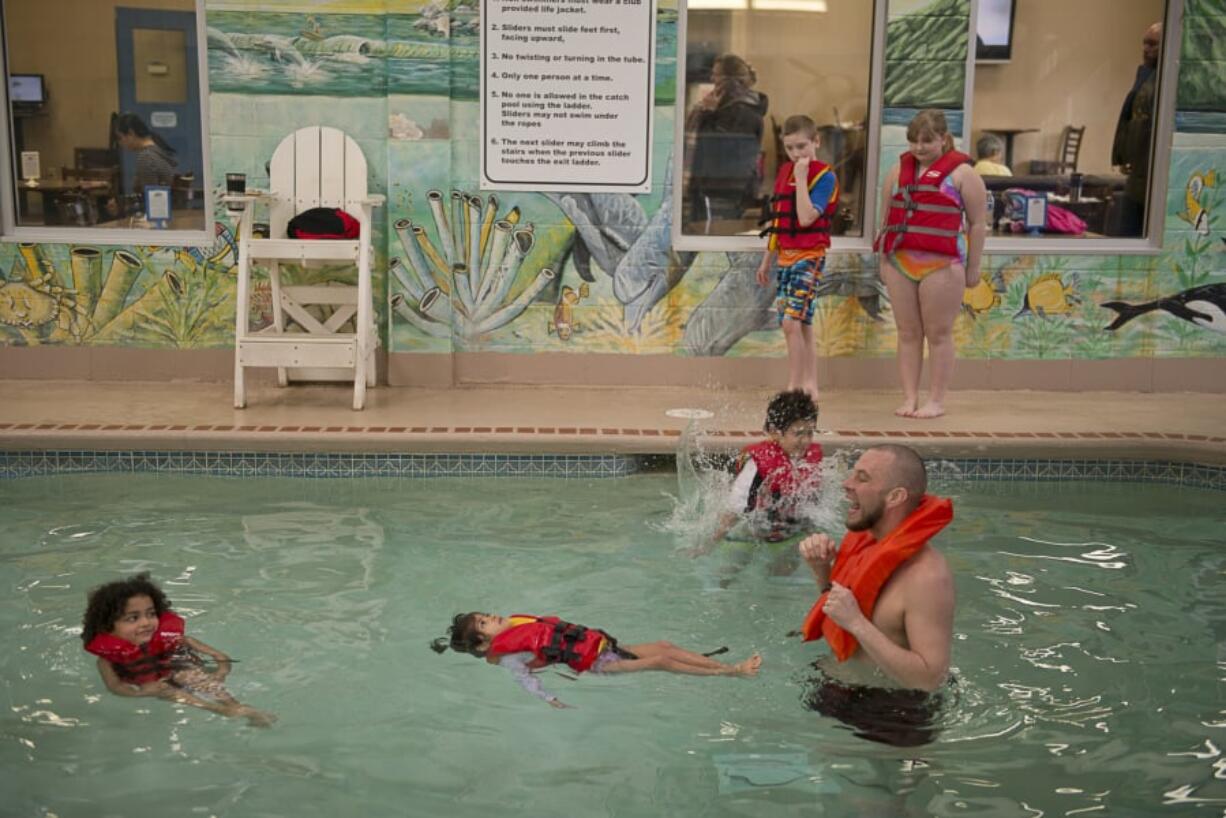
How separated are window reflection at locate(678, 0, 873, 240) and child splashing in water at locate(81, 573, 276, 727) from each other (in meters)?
5.05

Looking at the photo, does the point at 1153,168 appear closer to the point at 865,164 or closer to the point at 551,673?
the point at 865,164

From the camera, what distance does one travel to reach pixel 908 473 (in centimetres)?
391

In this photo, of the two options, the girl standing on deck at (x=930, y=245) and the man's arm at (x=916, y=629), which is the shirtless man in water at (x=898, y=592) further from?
the girl standing on deck at (x=930, y=245)

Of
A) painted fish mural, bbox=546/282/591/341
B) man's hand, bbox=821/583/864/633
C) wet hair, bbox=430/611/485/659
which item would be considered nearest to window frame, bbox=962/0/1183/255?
painted fish mural, bbox=546/282/591/341

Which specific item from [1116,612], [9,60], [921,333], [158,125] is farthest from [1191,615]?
[9,60]

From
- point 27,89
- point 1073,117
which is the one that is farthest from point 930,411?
point 27,89

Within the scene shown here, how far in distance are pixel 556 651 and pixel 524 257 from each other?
446 centimetres

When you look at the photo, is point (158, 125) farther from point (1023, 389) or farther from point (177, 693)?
point (1023, 389)

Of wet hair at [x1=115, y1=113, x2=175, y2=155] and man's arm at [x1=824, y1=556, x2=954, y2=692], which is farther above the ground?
wet hair at [x1=115, y1=113, x2=175, y2=155]

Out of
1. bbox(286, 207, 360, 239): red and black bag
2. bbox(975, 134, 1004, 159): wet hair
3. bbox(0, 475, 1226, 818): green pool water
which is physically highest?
bbox(975, 134, 1004, 159): wet hair

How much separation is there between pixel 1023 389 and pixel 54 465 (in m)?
5.83

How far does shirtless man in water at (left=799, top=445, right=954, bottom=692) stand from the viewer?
3740mm

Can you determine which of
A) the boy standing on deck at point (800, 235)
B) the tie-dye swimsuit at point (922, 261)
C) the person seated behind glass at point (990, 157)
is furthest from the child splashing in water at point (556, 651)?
the person seated behind glass at point (990, 157)

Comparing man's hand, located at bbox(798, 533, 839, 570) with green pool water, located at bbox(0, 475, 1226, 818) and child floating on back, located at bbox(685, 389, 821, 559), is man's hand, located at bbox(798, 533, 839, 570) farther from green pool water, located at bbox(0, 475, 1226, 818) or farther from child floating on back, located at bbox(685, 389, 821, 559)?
child floating on back, located at bbox(685, 389, 821, 559)
